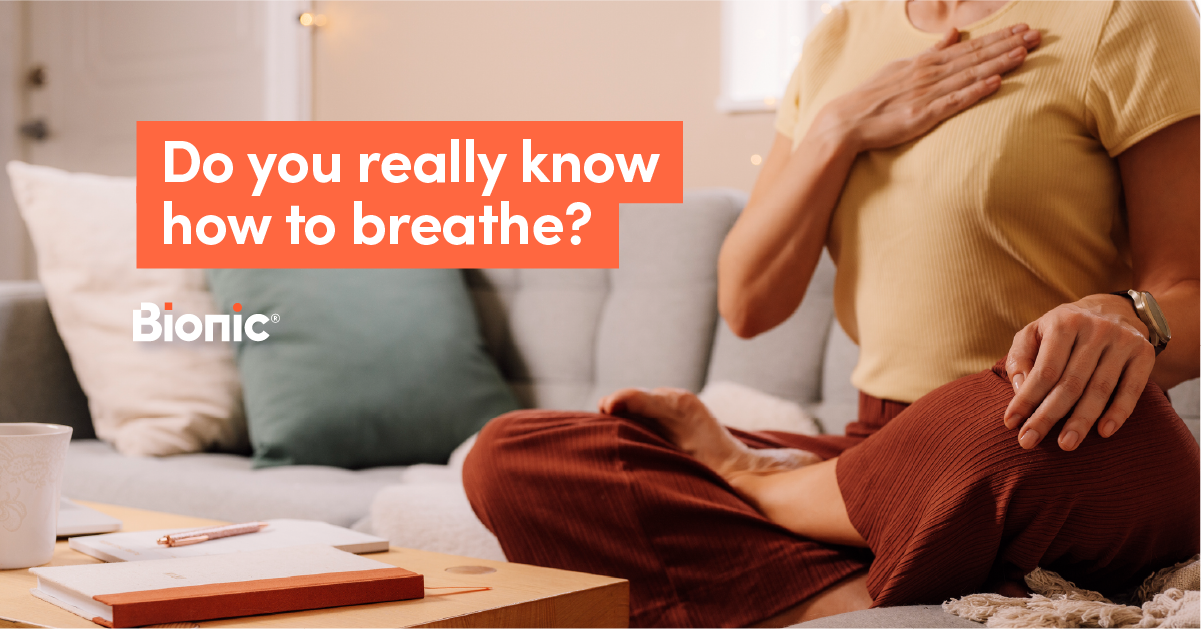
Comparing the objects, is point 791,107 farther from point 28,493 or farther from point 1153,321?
point 28,493

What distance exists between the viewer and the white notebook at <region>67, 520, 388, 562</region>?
2.43ft

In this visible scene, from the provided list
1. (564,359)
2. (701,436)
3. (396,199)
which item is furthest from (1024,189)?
(396,199)

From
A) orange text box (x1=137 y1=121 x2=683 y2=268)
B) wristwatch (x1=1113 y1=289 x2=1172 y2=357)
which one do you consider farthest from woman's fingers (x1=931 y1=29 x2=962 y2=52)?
orange text box (x1=137 y1=121 x2=683 y2=268)

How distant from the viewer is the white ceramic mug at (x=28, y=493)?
28.0 inches

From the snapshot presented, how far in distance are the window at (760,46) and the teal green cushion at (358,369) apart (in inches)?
31.8

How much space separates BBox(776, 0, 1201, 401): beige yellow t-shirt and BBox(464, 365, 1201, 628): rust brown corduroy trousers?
0.13 m

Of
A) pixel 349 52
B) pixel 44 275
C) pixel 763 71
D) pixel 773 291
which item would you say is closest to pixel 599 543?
pixel 773 291

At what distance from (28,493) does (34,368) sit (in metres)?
1.17

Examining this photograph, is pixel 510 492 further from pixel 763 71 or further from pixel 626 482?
pixel 763 71

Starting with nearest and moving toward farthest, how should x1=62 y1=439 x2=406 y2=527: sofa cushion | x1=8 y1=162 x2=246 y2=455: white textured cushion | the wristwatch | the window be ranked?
the wristwatch < x1=62 y1=439 x2=406 y2=527: sofa cushion < x1=8 y1=162 x2=246 y2=455: white textured cushion < the window

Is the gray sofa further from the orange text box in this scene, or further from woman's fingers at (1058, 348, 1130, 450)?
woman's fingers at (1058, 348, 1130, 450)

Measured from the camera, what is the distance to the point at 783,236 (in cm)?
113

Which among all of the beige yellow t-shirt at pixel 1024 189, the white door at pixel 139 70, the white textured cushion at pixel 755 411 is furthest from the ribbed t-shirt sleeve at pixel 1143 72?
the white door at pixel 139 70

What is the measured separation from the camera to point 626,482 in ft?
3.14
